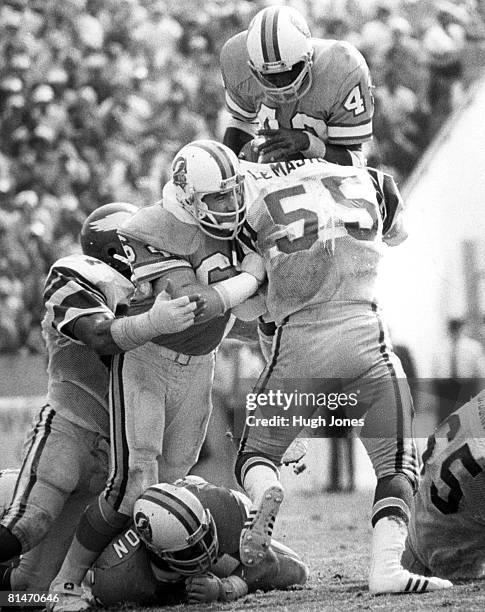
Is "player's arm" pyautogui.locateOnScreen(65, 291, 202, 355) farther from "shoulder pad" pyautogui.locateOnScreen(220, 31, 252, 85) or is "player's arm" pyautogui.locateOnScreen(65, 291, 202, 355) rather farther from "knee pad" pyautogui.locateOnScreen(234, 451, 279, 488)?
"shoulder pad" pyautogui.locateOnScreen(220, 31, 252, 85)

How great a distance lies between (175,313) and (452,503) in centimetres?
77

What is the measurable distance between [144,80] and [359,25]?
125 cm

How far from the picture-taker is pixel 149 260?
105 inches

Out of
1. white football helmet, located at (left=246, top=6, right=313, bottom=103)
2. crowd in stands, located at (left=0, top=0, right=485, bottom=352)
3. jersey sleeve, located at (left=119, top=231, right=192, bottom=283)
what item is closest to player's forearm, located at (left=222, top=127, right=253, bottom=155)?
white football helmet, located at (left=246, top=6, right=313, bottom=103)

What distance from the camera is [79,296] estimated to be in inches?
107

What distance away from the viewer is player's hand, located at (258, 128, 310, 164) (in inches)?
113

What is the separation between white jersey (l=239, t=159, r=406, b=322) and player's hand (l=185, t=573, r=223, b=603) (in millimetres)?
605

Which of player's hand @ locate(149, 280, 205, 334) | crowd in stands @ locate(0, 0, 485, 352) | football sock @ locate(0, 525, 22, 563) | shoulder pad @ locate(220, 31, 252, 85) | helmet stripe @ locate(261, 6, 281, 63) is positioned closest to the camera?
player's hand @ locate(149, 280, 205, 334)

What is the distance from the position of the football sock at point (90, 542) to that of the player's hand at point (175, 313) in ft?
1.46

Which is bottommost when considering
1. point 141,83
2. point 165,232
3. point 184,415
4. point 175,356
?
point 184,415

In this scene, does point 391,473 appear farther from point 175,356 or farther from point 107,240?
point 107,240

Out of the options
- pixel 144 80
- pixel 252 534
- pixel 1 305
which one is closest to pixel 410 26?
pixel 144 80

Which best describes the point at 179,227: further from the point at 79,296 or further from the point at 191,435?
the point at 191,435

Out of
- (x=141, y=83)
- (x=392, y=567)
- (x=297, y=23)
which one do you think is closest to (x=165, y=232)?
(x=297, y=23)
